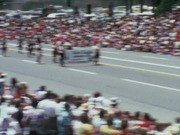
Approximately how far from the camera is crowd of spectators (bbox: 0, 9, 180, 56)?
4228 centimetres

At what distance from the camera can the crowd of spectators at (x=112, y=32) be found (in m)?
42.3

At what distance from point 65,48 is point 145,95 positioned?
40.6ft

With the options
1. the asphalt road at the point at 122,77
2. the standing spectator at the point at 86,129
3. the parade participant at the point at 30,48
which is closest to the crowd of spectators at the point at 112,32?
the asphalt road at the point at 122,77

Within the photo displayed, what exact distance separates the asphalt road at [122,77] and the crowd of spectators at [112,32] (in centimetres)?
176

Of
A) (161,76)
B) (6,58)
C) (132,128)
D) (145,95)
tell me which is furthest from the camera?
(6,58)

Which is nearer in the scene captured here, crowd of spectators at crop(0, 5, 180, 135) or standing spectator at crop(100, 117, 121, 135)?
standing spectator at crop(100, 117, 121, 135)

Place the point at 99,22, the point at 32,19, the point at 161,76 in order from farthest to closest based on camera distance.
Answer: the point at 32,19 → the point at 99,22 → the point at 161,76

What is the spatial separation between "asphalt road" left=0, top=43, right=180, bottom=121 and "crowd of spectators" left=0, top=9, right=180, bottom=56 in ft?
5.76

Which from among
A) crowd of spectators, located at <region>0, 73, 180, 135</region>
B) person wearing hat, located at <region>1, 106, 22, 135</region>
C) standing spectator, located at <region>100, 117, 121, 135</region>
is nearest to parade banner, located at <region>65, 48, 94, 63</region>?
crowd of spectators, located at <region>0, 73, 180, 135</region>

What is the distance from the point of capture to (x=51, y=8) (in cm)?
7800

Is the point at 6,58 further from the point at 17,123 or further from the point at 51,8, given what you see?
the point at 51,8

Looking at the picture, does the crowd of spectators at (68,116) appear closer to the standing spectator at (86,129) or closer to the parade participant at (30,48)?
the standing spectator at (86,129)

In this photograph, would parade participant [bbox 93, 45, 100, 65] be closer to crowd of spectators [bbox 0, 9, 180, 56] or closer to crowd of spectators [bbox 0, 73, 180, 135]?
crowd of spectators [bbox 0, 9, 180, 56]

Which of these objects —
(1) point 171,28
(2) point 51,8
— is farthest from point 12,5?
(1) point 171,28
